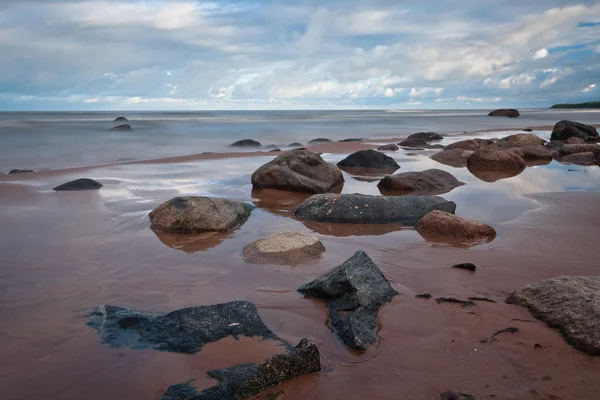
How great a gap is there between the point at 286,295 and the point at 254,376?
4.54ft

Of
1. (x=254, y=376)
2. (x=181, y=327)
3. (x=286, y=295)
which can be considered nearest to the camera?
(x=254, y=376)

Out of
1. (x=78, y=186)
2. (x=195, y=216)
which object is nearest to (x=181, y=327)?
(x=195, y=216)

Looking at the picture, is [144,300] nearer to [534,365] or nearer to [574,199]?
[534,365]

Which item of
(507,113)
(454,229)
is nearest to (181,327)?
(454,229)

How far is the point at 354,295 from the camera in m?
3.86

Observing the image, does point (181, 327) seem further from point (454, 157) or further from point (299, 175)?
point (454, 157)

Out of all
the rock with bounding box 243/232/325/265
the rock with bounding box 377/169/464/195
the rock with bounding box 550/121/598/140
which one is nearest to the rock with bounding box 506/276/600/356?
the rock with bounding box 243/232/325/265

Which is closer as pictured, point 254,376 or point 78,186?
point 254,376

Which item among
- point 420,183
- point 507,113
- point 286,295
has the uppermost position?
point 507,113

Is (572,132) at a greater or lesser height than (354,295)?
greater

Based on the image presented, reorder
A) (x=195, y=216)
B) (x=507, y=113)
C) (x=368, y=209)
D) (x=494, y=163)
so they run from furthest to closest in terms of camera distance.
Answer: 1. (x=507, y=113)
2. (x=494, y=163)
3. (x=368, y=209)
4. (x=195, y=216)

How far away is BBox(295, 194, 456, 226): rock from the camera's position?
22.3ft

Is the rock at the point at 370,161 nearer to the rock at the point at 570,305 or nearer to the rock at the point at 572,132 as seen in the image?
the rock at the point at 570,305

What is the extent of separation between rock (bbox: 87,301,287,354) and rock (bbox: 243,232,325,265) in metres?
1.40
